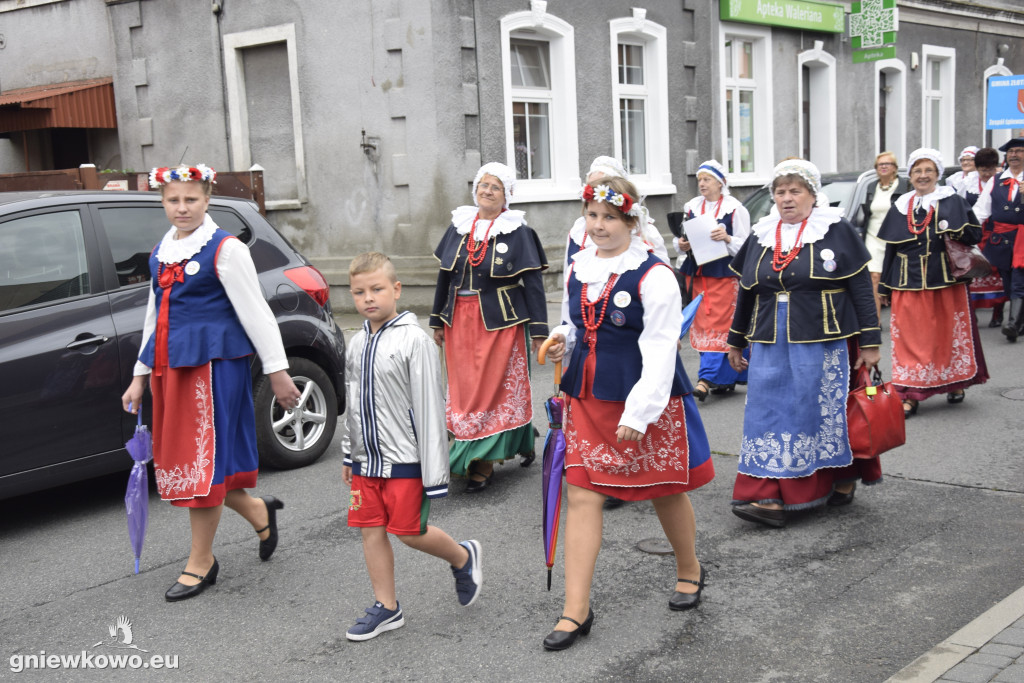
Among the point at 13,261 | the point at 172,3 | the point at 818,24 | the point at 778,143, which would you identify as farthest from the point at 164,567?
the point at 818,24

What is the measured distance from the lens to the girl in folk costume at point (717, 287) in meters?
8.37

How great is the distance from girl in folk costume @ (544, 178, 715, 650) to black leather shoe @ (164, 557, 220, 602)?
1.62 m

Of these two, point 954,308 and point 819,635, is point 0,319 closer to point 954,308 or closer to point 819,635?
point 819,635

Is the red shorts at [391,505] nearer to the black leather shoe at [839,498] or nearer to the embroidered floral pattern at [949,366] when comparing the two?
the black leather shoe at [839,498]

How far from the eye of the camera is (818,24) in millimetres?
20234

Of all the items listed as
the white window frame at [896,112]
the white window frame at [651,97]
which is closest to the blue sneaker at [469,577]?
the white window frame at [651,97]

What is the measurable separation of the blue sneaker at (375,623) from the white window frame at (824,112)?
1833cm

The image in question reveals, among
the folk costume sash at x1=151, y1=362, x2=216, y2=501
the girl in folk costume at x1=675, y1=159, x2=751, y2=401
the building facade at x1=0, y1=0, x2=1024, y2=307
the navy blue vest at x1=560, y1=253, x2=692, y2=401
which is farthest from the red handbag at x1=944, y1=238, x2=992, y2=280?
the building facade at x1=0, y1=0, x2=1024, y2=307

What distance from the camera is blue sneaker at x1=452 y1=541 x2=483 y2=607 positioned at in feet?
14.0

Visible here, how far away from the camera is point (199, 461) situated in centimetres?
452

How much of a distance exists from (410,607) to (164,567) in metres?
1.34

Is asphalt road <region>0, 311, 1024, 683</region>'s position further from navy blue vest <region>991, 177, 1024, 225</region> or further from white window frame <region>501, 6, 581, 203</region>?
white window frame <region>501, 6, 581, 203</region>

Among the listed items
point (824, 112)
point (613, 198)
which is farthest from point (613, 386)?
point (824, 112)

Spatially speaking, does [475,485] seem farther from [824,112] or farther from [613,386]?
[824,112]
